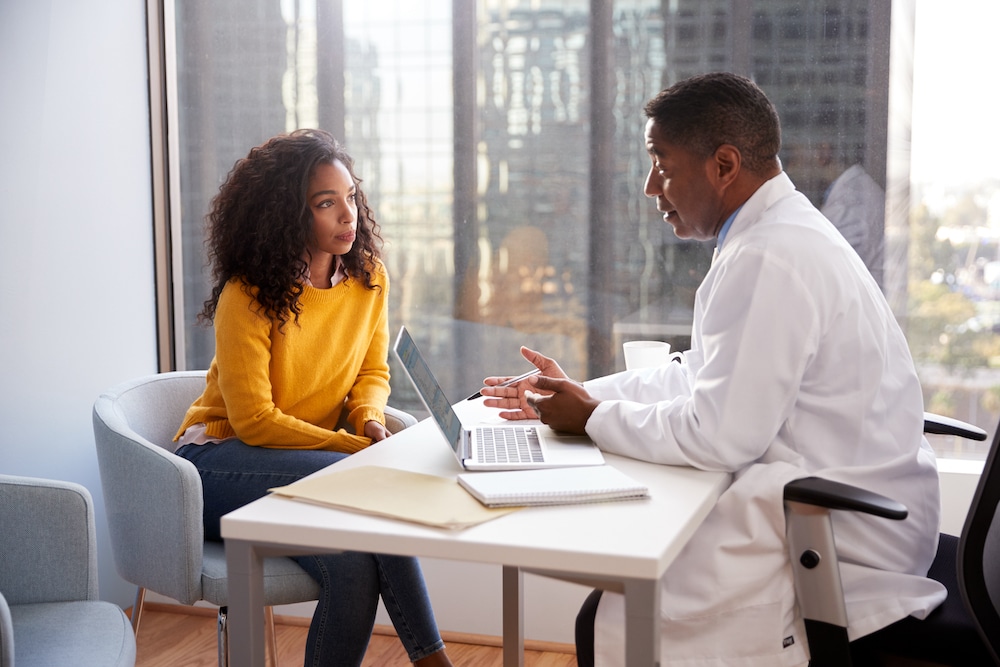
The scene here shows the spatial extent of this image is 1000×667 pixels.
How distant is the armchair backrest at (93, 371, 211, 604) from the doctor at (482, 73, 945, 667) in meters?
0.83

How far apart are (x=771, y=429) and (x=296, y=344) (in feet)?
3.90

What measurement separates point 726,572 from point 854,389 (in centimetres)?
36

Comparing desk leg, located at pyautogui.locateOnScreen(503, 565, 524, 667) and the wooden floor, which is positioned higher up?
desk leg, located at pyautogui.locateOnScreen(503, 565, 524, 667)

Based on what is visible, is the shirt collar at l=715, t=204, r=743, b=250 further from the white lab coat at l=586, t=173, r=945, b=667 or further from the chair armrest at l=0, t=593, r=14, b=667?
the chair armrest at l=0, t=593, r=14, b=667

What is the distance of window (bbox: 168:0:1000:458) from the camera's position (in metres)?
2.64

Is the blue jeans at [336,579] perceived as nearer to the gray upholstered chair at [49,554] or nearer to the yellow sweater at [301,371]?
the yellow sweater at [301,371]

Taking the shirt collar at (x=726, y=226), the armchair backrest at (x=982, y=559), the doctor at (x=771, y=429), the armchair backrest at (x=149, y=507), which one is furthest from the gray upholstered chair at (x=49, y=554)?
the armchair backrest at (x=982, y=559)

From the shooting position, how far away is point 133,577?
2115 mm

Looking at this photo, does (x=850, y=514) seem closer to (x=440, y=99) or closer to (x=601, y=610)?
(x=601, y=610)

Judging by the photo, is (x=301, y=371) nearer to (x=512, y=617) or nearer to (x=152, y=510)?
(x=152, y=510)

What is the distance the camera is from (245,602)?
1337mm

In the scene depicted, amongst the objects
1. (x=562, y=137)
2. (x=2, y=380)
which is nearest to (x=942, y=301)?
(x=562, y=137)

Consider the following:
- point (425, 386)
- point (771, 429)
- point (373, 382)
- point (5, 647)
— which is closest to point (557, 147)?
point (373, 382)

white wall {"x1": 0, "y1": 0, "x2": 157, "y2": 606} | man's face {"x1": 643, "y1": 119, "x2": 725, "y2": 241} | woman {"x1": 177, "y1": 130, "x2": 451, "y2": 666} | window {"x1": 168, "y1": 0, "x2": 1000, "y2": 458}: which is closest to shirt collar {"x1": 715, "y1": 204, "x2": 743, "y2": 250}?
man's face {"x1": 643, "y1": 119, "x2": 725, "y2": 241}
